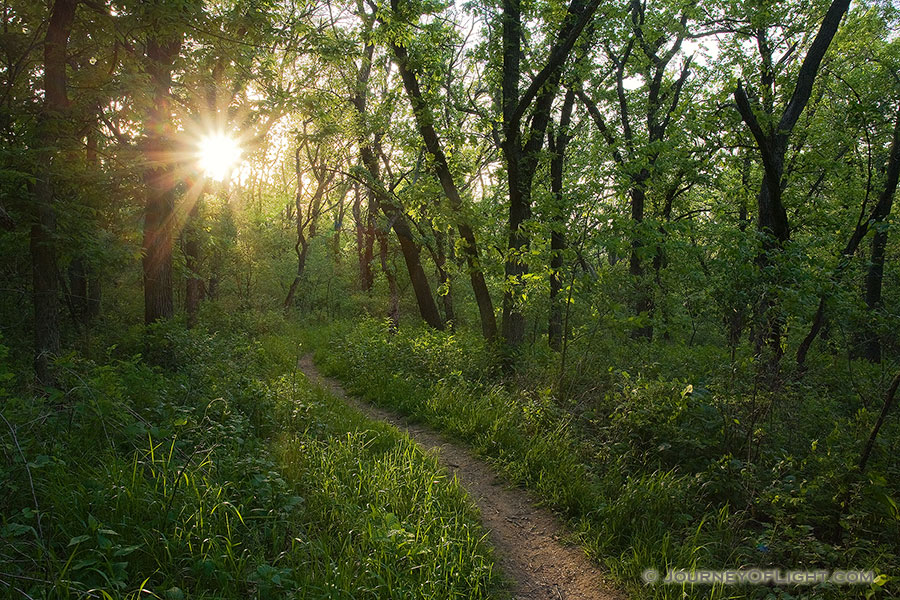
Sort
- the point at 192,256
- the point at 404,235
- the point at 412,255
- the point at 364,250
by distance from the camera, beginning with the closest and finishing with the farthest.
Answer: the point at 404,235, the point at 192,256, the point at 412,255, the point at 364,250

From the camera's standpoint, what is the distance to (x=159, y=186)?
791 centimetres

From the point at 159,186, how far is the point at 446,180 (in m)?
5.49

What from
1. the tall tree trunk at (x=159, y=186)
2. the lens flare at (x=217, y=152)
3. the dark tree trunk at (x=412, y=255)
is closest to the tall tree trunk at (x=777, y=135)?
the dark tree trunk at (x=412, y=255)

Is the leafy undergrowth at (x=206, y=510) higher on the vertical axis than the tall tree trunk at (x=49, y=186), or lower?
lower

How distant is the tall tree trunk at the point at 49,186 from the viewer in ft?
19.1

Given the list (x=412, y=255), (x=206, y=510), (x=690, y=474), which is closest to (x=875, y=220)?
(x=690, y=474)

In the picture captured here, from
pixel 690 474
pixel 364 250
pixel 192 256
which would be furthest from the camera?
pixel 364 250

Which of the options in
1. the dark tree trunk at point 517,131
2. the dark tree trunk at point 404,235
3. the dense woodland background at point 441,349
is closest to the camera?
the dense woodland background at point 441,349

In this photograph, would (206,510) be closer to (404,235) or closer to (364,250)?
(404,235)

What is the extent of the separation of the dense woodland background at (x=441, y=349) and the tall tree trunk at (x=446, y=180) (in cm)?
6

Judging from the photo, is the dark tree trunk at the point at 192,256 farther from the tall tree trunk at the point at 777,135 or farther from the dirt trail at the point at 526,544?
the tall tree trunk at the point at 777,135

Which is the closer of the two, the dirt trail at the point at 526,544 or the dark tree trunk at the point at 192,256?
the dirt trail at the point at 526,544

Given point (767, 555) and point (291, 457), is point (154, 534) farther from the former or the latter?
point (767, 555)

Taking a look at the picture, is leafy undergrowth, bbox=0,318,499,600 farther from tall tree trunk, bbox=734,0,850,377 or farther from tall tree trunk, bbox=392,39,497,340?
tall tree trunk, bbox=734,0,850,377
